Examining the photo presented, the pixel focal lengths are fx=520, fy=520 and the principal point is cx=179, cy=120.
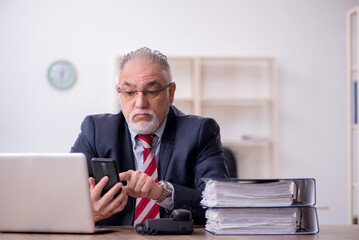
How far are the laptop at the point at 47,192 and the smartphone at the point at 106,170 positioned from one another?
6.1 inches

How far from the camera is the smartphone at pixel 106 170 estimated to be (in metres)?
1.59

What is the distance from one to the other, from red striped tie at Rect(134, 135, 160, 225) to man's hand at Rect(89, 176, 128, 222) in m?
0.44

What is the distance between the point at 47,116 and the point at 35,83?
0.35m

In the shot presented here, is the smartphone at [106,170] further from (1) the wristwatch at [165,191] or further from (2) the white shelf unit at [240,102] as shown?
(2) the white shelf unit at [240,102]

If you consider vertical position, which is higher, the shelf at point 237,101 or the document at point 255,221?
the shelf at point 237,101

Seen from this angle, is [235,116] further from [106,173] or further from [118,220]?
[106,173]

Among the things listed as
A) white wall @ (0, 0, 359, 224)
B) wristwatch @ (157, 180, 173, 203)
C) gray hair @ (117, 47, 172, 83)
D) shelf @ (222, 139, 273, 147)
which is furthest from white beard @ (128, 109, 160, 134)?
white wall @ (0, 0, 359, 224)

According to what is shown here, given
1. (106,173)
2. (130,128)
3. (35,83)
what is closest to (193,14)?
(35,83)

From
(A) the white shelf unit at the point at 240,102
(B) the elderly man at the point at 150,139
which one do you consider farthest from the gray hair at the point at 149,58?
(A) the white shelf unit at the point at 240,102

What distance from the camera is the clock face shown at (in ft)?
17.1

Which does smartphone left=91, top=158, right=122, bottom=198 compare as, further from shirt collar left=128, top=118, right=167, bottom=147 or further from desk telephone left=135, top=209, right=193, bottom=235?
shirt collar left=128, top=118, right=167, bottom=147

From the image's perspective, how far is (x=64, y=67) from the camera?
521 cm

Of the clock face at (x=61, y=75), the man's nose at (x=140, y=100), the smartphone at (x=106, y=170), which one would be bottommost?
the smartphone at (x=106, y=170)

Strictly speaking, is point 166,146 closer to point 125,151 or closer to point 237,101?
point 125,151
